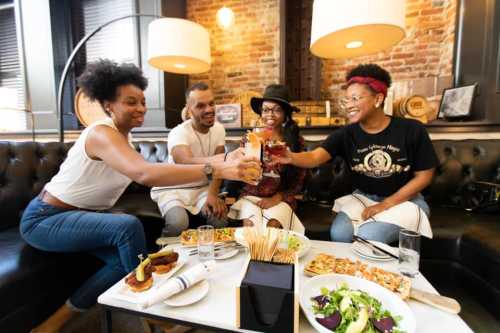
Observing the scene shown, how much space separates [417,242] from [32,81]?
4.64m

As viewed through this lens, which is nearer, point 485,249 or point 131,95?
point 485,249

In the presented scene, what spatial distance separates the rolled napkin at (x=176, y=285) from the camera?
2.58 ft

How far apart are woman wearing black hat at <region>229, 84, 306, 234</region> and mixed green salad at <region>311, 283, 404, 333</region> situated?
0.83 m

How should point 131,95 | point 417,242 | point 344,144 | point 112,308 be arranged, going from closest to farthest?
1. point 112,308
2. point 417,242
3. point 131,95
4. point 344,144

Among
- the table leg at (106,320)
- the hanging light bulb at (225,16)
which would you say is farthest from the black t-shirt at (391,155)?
the hanging light bulb at (225,16)

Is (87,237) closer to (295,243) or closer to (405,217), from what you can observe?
(295,243)

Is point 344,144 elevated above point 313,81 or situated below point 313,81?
below

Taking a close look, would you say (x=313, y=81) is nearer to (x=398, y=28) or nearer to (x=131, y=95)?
(x=398, y=28)

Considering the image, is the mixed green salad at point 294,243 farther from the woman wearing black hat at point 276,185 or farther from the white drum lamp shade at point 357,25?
the white drum lamp shade at point 357,25

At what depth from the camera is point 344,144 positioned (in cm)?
180

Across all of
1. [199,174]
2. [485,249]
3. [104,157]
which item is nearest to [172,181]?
[199,174]

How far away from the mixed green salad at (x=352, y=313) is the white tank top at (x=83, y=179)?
1189mm

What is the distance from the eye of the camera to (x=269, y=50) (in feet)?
11.7

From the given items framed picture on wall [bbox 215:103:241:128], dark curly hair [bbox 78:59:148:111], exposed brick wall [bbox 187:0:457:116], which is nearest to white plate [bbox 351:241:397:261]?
dark curly hair [bbox 78:59:148:111]
